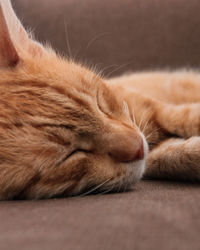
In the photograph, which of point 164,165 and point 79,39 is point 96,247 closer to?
point 164,165

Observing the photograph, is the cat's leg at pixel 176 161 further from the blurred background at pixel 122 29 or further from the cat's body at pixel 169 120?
the blurred background at pixel 122 29

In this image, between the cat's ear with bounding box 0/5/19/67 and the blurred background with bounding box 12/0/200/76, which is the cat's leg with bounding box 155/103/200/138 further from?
the blurred background with bounding box 12/0/200/76

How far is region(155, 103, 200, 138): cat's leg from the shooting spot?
4.02 ft

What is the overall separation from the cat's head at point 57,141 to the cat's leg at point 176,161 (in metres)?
0.12

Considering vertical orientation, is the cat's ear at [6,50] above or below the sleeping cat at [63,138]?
above

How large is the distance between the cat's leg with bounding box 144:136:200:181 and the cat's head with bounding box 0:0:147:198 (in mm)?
118

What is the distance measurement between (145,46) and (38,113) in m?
1.48

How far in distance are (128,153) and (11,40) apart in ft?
1.67

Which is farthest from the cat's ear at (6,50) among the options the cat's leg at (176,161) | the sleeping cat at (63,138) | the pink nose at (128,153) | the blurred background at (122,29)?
the blurred background at (122,29)

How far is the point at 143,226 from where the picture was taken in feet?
1.90

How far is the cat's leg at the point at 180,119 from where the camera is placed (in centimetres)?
122

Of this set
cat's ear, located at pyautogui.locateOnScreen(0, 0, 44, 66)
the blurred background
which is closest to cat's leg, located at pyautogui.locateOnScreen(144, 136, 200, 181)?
cat's ear, located at pyautogui.locateOnScreen(0, 0, 44, 66)

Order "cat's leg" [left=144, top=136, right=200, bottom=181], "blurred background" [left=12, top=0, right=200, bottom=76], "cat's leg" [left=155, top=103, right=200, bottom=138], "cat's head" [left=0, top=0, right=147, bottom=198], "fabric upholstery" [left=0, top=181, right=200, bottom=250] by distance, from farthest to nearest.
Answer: "blurred background" [left=12, top=0, right=200, bottom=76] → "cat's leg" [left=155, top=103, right=200, bottom=138] → "cat's leg" [left=144, top=136, right=200, bottom=181] → "cat's head" [left=0, top=0, right=147, bottom=198] → "fabric upholstery" [left=0, top=181, right=200, bottom=250]

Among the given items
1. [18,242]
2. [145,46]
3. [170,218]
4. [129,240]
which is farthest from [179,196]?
[145,46]
